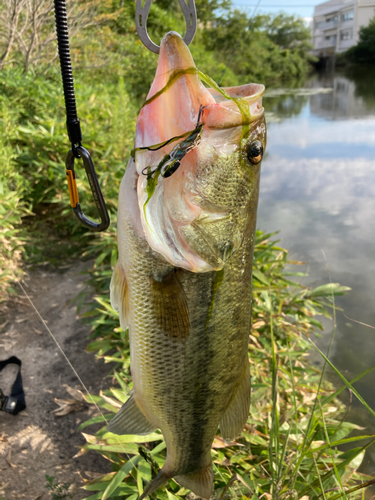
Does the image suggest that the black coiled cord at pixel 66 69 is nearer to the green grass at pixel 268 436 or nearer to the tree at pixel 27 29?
the green grass at pixel 268 436

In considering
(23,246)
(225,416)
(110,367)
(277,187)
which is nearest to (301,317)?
(110,367)

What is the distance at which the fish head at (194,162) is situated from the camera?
3.11 feet

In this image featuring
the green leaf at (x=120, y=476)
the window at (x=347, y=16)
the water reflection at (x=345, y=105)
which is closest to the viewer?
the green leaf at (x=120, y=476)

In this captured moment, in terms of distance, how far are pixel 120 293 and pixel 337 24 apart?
66927mm

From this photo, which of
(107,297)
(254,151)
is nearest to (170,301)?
(254,151)

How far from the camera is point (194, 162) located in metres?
1.02

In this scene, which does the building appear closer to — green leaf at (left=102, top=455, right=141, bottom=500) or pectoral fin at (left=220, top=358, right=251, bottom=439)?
pectoral fin at (left=220, top=358, right=251, bottom=439)

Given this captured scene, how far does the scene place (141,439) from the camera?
6.63 feet

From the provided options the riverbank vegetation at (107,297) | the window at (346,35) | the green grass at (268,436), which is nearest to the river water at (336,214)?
the riverbank vegetation at (107,297)

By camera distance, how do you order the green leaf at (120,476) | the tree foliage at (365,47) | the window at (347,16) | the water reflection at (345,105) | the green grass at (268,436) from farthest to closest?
the window at (347,16), the tree foliage at (365,47), the water reflection at (345,105), the green leaf at (120,476), the green grass at (268,436)

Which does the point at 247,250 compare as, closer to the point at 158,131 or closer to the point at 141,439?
the point at 158,131

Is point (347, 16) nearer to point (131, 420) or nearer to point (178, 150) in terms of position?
point (178, 150)

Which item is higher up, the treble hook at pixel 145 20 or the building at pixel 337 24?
Answer: the building at pixel 337 24

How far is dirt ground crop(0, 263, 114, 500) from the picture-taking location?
239cm
